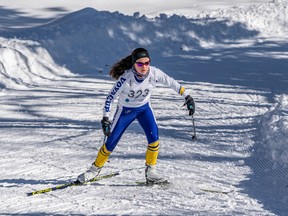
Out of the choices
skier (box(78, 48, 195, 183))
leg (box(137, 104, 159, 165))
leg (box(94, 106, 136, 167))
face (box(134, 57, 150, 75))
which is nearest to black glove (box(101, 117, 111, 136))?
skier (box(78, 48, 195, 183))

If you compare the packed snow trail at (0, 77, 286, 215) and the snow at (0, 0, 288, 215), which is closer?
the packed snow trail at (0, 77, 286, 215)

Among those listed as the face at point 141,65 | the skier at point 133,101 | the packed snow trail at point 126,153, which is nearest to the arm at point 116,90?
the skier at point 133,101

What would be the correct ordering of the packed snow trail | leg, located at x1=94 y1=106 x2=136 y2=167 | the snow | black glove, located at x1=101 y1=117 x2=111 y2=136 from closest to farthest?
the packed snow trail
the snow
black glove, located at x1=101 y1=117 x2=111 y2=136
leg, located at x1=94 y1=106 x2=136 y2=167

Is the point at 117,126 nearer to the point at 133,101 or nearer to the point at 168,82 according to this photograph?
the point at 133,101

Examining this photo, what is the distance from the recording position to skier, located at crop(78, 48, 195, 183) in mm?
6695

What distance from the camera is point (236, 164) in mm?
8188

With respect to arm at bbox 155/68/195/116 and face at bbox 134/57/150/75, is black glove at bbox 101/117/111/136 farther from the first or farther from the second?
arm at bbox 155/68/195/116

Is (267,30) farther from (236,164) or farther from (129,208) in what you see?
(129,208)

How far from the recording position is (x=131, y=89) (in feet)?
22.2

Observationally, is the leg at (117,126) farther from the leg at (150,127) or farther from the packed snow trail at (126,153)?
the packed snow trail at (126,153)

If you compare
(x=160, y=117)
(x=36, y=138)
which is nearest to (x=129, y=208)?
(x=36, y=138)

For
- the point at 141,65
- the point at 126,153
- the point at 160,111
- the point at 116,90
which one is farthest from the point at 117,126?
A: the point at 160,111

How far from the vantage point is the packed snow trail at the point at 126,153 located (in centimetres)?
625

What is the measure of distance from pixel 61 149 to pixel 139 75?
2.66m
